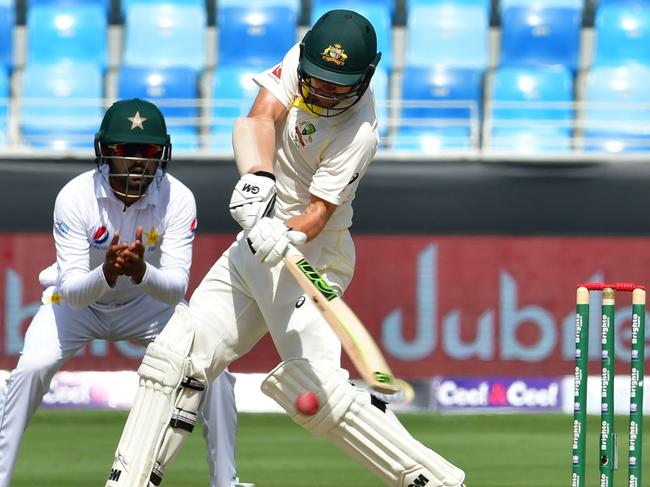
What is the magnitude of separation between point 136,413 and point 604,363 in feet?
4.36

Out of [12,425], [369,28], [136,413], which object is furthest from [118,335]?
[369,28]

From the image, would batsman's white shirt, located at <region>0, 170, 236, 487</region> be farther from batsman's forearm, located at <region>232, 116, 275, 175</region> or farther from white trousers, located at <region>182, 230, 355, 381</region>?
batsman's forearm, located at <region>232, 116, 275, 175</region>

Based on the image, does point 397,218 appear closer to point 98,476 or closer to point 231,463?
point 98,476

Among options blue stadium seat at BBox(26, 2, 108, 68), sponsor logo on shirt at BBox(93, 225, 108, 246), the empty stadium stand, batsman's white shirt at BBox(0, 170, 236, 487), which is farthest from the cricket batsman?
blue stadium seat at BBox(26, 2, 108, 68)

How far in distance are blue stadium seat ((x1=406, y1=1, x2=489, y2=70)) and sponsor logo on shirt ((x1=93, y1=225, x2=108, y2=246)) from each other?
595 centimetres

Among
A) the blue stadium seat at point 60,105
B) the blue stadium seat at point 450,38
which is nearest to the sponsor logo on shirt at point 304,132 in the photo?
the blue stadium seat at point 60,105

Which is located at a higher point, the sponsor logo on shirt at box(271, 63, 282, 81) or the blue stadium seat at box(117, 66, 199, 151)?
the blue stadium seat at box(117, 66, 199, 151)

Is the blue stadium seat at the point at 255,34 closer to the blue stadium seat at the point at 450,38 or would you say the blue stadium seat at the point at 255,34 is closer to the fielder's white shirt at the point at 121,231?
the blue stadium seat at the point at 450,38

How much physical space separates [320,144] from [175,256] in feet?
2.82

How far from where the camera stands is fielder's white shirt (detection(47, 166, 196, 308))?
451 cm

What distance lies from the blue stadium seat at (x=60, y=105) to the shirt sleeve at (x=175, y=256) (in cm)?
447

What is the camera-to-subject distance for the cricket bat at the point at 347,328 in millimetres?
3449

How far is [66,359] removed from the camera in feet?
15.1

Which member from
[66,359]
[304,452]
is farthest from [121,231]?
[304,452]
